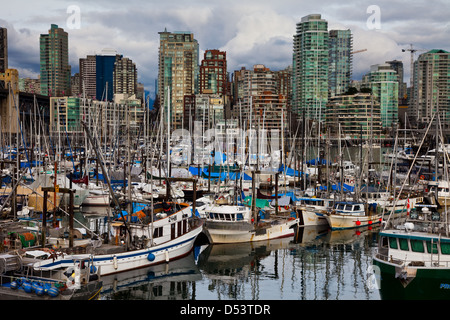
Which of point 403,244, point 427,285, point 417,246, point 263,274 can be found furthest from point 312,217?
point 427,285

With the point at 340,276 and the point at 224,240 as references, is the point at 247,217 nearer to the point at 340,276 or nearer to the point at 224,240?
the point at 224,240

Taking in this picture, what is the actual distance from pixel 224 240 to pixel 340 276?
9.87 meters

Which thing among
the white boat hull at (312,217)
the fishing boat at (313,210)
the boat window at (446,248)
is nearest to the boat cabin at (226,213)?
the fishing boat at (313,210)

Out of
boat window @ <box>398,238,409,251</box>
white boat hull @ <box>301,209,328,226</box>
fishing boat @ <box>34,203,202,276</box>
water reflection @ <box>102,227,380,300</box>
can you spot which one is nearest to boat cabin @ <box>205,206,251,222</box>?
water reflection @ <box>102,227,380,300</box>

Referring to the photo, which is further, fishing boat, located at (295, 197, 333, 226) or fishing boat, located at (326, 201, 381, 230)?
fishing boat, located at (295, 197, 333, 226)

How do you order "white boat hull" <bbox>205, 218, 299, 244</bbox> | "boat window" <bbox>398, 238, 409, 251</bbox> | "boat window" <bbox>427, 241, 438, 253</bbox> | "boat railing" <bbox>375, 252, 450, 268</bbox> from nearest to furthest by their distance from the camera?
"boat railing" <bbox>375, 252, 450, 268</bbox> → "boat window" <bbox>427, 241, 438, 253</bbox> → "boat window" <bbox>398, 238, 409, 251</bbox> → "white boat hull" <bbox>205, 218, 299, 244</bbox>

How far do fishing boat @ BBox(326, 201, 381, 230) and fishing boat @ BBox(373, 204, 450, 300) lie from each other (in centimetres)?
1748

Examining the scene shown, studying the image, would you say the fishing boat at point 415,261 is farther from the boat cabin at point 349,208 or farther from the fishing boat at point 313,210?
the fishing boat at point 313,210

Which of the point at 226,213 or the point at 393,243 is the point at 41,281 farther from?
the point at 226,213

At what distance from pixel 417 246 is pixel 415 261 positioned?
2.50 ft

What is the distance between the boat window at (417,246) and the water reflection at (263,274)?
316 cm

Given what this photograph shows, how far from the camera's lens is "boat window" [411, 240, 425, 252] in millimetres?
26469

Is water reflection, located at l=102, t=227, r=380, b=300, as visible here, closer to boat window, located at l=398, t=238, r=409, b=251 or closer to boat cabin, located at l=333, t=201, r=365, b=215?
boat window, located at l=398, t=238, r=409, b=251
